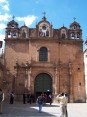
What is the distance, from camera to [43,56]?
3662cm

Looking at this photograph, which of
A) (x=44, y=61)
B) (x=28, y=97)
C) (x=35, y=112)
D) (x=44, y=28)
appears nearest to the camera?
(x=35, y=112)

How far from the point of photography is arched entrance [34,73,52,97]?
3572cm

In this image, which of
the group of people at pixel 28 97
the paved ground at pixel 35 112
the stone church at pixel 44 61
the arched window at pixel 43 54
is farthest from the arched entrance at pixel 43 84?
the paved ground at pixel 35 112

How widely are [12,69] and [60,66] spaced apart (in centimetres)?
631

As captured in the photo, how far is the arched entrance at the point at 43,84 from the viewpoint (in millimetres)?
35719

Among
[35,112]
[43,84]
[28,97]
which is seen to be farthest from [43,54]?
[35,112]

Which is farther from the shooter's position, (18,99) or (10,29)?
(10,29)

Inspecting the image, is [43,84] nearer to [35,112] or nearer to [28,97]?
[28,97]

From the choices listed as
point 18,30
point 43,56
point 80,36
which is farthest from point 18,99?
point 80,36

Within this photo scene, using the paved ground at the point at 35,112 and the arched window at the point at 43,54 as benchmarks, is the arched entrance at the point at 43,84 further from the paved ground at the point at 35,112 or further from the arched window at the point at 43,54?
the paved ground at the point at 35,112

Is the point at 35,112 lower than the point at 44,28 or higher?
lower

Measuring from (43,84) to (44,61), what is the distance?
120 inches

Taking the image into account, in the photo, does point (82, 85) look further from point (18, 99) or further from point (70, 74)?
point (18, 99)

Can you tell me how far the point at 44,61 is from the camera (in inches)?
1432
